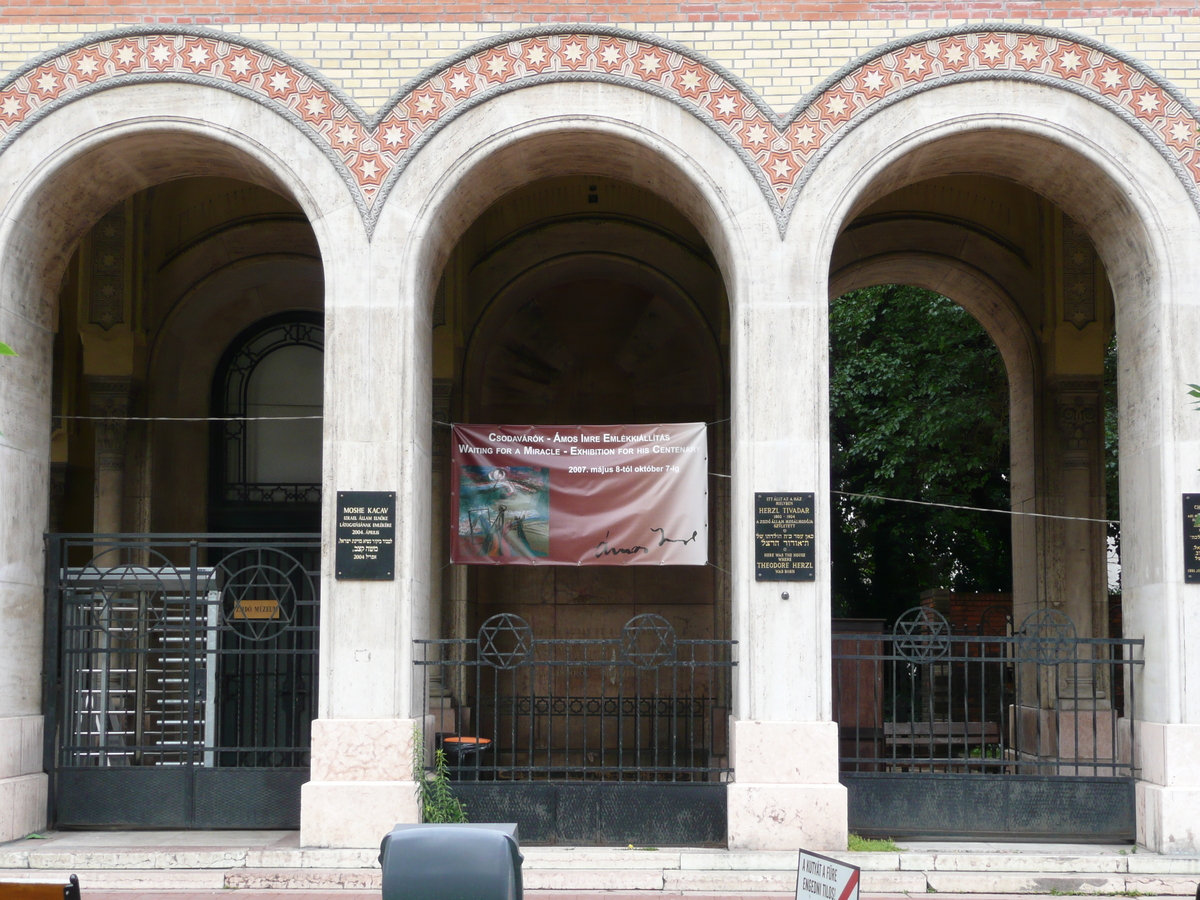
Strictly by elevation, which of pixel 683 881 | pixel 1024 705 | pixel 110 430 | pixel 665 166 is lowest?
pixel 683 881

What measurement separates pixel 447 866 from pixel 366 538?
542 centimetres

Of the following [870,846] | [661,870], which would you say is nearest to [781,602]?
[870,846]

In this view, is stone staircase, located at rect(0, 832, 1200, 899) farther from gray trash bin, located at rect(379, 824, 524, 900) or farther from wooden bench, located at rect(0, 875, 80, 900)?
wooden bench, located at rect(0, 875, 80, 900)

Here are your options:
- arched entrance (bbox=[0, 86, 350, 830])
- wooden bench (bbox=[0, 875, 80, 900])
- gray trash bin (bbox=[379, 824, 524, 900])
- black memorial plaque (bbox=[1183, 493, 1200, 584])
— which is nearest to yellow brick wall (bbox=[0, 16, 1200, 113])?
arched entrance (bbox=[0, 86, 350, 830])

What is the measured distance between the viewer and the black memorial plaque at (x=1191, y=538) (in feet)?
35.3

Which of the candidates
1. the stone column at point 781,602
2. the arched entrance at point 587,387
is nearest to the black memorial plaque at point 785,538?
the stone column at point 781,602

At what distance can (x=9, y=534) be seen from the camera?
11328 mm

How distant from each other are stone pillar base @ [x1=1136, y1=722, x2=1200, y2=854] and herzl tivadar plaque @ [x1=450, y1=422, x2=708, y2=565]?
4.25 m

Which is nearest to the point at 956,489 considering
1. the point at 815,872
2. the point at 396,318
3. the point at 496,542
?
the point at 496,542

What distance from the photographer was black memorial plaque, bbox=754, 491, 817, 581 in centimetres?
1088

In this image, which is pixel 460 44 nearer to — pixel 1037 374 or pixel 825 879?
pixel 825 879

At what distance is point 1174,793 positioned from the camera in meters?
10.5

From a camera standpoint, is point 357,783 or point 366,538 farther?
point 366,538

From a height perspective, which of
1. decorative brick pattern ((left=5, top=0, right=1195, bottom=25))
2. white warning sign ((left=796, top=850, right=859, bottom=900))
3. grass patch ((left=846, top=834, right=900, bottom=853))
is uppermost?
decorative brick pattern ((left=5, top=0, right=1195, bottom=25))
